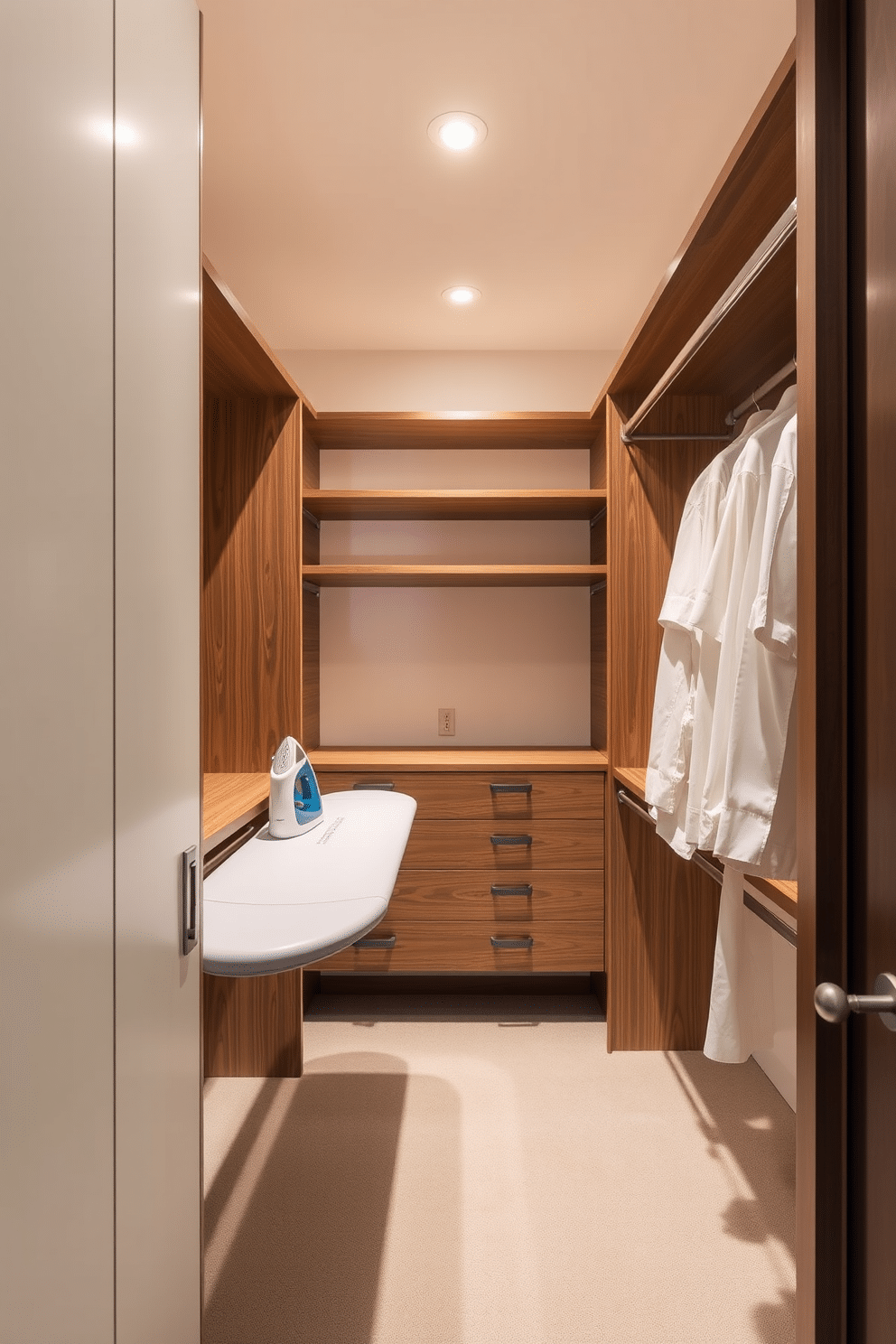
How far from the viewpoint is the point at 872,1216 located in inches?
33.3

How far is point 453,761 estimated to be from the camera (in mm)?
2660

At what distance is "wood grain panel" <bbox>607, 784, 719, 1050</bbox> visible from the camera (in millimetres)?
2488

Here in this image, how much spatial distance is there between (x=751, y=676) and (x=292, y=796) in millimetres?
1071

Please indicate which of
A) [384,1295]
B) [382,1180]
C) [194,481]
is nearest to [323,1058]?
[382,1180]

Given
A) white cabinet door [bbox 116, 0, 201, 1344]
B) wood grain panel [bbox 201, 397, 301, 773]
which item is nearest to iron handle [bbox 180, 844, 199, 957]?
white cabinet door [bbox 116, 0, 201, 1344]

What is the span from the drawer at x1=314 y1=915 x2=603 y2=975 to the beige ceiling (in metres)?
2.23

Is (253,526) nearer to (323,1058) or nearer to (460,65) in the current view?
(460,65)

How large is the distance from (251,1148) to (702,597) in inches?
71.5

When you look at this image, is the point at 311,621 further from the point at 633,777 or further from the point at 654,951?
the point at 654,951

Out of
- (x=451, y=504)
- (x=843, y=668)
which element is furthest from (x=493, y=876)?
(x=843, y=668)

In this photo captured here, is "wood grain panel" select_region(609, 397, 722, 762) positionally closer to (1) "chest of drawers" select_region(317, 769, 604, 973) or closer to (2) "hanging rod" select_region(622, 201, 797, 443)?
(2) "hanging rod" select_region(622, 201, 797, 443)

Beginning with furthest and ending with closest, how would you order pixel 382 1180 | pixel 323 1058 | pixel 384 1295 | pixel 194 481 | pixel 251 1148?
pixel 323 1058 → pixel 251 1148 → pixel 382 1180 → pixel 384 1295 → pixel 194 481

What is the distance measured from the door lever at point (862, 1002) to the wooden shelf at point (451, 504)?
2.03 meters

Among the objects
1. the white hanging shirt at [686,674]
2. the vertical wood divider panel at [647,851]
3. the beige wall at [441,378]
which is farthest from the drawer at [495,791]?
the beige wall at [441,378]
